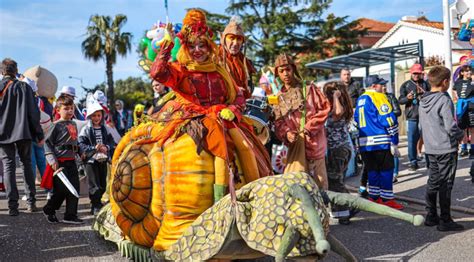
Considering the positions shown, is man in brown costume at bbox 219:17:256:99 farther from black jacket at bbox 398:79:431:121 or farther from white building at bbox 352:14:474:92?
white building at bbox 352:14:474:92

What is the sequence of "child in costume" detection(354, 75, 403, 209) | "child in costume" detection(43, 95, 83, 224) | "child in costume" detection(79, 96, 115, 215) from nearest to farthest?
"child in costume" detection(43, 95, 83, 224), "child in costume" detection(79, 96, 115, 215), "child in costume" detection(354, 75, 403, 209)

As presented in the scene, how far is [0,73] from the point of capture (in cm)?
745

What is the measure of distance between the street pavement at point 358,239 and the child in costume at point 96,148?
0.46 m

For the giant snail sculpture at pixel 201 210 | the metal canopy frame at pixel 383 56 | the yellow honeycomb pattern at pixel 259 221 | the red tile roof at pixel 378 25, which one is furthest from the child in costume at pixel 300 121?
the red tile roof at pixel 378 25

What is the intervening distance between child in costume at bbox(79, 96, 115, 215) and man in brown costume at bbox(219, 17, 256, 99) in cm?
235

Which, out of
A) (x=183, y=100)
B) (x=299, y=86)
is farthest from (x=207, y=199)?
(x=299, y=86)

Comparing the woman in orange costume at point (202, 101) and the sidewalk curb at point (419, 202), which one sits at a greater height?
the woman in orange costume at point (202, 101)

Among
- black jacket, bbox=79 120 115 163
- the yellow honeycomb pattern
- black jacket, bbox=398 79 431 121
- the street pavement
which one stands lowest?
the street pavement

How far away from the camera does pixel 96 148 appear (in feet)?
20.5

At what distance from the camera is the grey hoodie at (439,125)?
208 inches

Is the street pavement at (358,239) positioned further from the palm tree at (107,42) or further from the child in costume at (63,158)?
the palm tree at (107,42)

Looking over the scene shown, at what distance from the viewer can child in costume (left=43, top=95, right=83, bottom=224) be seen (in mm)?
6160

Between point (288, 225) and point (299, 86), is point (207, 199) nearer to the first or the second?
point (288, 225)

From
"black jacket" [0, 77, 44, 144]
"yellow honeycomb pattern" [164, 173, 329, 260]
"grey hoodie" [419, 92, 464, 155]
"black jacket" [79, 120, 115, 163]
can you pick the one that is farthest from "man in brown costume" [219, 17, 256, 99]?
"black jacket" [0, 77, 44, 144]
